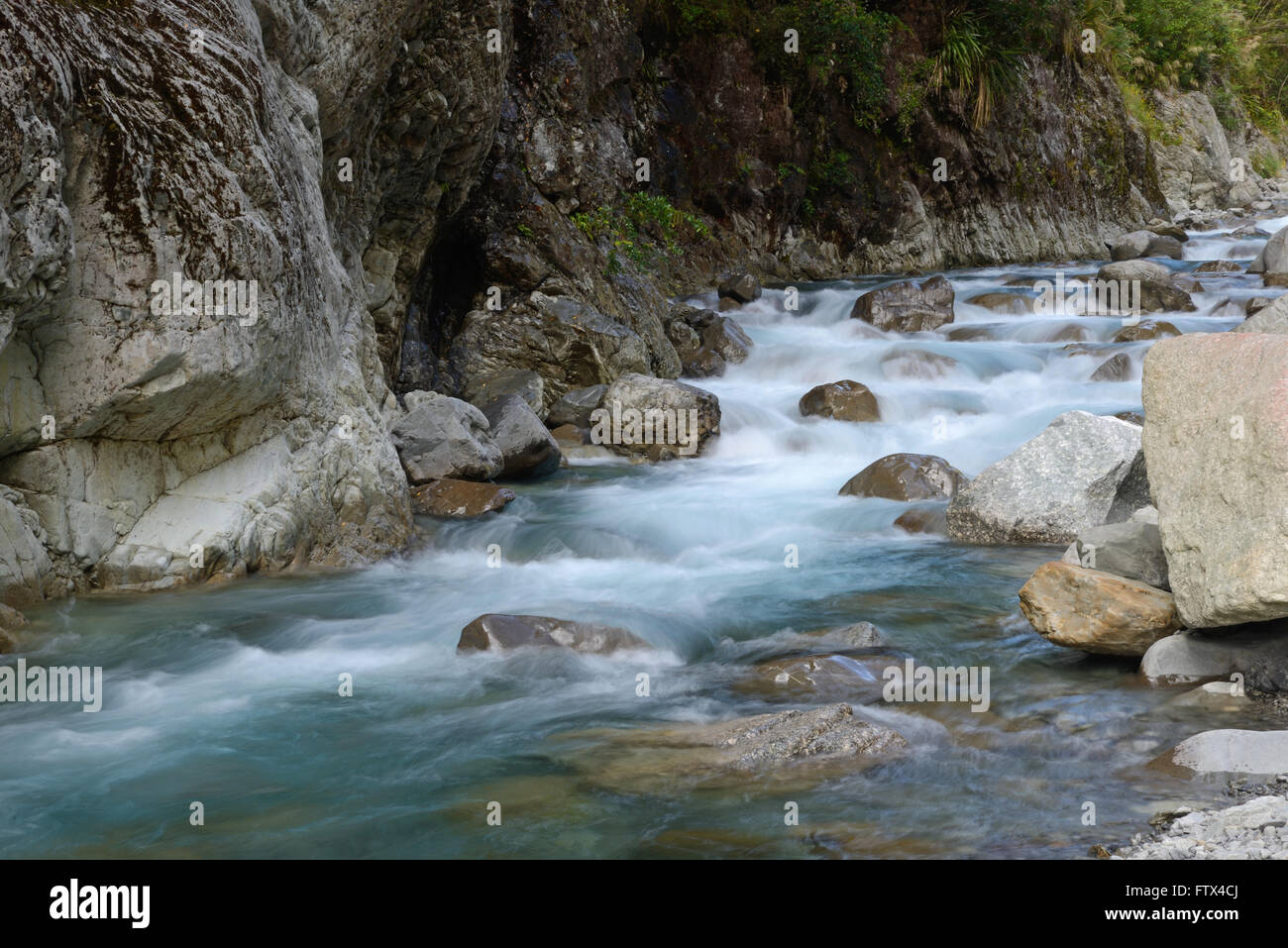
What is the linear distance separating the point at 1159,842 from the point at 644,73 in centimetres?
1469

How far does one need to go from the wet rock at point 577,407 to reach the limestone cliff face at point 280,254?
1.03 ft

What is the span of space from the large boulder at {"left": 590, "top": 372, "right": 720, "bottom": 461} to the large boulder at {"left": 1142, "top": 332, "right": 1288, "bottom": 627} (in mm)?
6086

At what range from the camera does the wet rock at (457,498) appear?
8227mm

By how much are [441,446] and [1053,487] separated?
14.9ft

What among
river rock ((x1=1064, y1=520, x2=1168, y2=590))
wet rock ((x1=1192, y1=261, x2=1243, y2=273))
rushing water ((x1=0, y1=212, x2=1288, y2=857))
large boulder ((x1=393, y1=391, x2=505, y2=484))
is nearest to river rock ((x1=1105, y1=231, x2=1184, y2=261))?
wet rock ((x1=1192, y1=261, x2=1243, y2=273))

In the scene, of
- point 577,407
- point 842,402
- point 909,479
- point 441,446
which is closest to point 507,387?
point 577,407

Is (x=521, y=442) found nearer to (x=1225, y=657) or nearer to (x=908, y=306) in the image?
(x=1225, y=657)

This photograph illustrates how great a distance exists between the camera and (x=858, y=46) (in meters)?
17.7

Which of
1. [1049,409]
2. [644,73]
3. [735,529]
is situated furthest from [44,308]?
[644,73]

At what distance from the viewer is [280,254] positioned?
21.4 ft

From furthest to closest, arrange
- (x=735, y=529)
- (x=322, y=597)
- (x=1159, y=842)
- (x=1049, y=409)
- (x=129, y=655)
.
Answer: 1. (x=1049, y=409)
2. (x=735, y=529)
3. (x=322, y=597)
4. (x=129, y=655)
5. (x=1159, y=842)

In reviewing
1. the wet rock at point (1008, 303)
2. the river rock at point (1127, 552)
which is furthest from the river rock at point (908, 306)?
the river rock at point (1127, 552)

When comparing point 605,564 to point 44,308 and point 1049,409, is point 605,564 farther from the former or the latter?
point 1049,409

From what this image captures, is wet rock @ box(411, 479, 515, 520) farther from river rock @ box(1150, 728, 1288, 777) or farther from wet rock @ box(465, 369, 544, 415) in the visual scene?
river rock @ box(1150, 728, 1288, 777)
